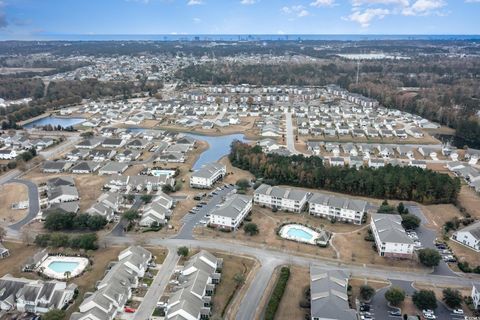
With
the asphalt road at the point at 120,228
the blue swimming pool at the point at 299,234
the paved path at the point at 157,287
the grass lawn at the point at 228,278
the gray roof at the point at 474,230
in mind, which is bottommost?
the blue swimming pool at the point at 299,234

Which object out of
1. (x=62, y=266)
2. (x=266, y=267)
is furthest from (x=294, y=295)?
(x=62, y=266)

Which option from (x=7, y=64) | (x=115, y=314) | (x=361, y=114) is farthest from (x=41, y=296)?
(x=7, y=64)

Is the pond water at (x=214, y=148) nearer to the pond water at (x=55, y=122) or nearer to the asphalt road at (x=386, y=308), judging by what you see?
the pond water at (x=55, y=122)

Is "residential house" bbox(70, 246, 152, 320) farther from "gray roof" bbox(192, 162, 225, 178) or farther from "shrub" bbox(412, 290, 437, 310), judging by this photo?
"shrub" bbox(412, 290, 437, 310)

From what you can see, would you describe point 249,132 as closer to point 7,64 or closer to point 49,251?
point 49,251

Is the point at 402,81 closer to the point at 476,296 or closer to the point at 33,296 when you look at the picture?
the point at 476,296

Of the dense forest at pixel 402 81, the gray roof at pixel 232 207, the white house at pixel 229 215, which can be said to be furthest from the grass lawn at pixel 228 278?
the dense forest at pixel 402 81
